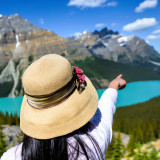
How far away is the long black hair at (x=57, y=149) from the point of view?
1.22 metres

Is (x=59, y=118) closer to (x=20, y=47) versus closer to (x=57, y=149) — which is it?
(x=57, y=149)

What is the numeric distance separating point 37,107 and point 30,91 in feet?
0.45

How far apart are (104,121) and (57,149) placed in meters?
0.48

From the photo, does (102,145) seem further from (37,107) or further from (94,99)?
(37,107)

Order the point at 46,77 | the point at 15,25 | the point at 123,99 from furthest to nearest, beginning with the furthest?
the point at 15,25 → the point at 123,99 → the point at 46,77

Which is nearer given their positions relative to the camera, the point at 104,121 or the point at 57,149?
the point at 57,149

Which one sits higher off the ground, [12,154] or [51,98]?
[51,98]

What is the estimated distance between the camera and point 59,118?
1261mm

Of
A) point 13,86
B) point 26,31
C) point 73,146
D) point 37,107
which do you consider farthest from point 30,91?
point 26,31

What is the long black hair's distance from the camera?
48.1 inches

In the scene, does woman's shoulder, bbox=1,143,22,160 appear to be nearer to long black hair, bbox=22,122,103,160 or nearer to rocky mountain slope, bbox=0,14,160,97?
long black hair, bbox=22,122,103,160

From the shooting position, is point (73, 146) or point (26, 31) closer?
point (73, 146)

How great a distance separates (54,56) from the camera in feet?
4.42

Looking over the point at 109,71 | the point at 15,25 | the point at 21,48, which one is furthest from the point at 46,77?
the point at 15,25
